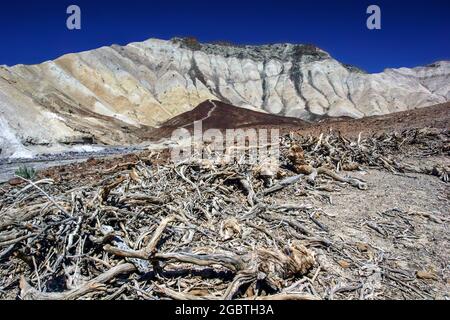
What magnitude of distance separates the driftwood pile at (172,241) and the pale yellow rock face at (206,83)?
2657 cm

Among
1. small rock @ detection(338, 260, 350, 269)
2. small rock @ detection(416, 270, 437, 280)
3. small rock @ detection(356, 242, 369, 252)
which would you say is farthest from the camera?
small rock @ detection(356, 242, 369, 252)

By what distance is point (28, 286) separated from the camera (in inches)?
128

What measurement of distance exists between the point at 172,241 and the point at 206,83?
76476 mm

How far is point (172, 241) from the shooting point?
13.3 feet

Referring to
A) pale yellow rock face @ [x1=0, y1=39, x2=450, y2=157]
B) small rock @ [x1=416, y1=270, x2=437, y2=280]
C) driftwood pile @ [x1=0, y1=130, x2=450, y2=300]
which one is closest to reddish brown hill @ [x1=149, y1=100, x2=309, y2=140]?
pale yellow rock face @ [x1=0, y1=39, x2=450, y2=157]

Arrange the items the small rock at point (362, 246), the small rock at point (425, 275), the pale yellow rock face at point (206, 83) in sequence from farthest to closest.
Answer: the pale yellow rock face at point (206, 83), the small rock at point (362, 246), the small rock at point (425, 275)

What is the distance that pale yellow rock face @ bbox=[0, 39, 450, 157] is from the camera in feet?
161

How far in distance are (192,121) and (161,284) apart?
44190 millimetres

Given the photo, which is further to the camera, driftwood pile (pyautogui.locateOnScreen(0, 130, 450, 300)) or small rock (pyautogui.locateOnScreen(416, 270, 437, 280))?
small rock (pyautogui.locateOnScreen(416, 270, 437, 280))

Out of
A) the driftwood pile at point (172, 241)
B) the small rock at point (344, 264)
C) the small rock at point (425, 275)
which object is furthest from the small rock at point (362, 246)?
the small rock at point (425, 275)

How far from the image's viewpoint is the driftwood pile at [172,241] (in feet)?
11.0

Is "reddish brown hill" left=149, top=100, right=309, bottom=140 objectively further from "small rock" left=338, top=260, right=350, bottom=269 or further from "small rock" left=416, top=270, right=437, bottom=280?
"small rock" left=416, top=270, right=437, bottom=280

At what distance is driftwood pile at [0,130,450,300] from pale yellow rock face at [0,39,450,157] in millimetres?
26569

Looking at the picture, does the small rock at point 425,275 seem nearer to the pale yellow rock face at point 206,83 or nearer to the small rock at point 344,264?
the small rock at point 344,264
